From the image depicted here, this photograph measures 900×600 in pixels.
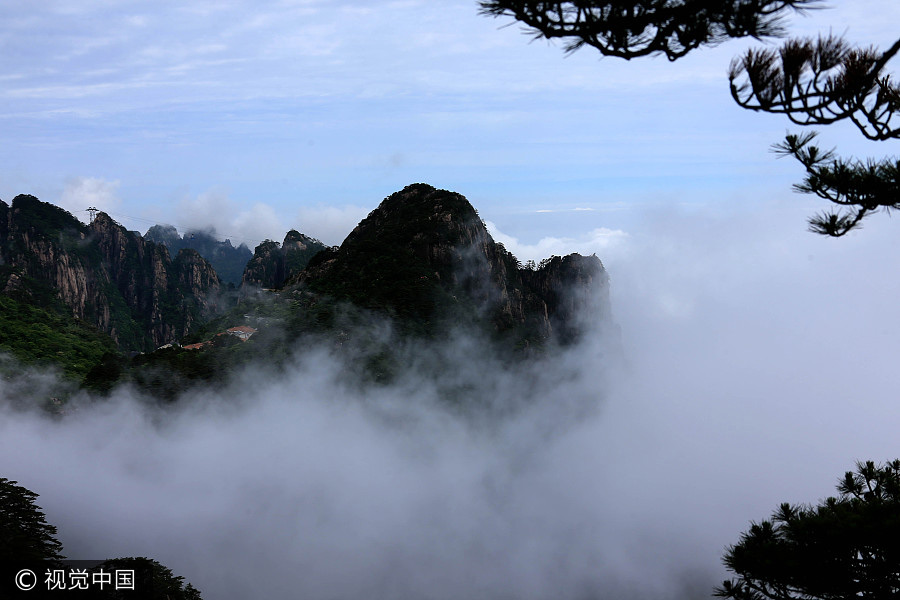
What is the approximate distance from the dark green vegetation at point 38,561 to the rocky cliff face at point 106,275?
61740 mm

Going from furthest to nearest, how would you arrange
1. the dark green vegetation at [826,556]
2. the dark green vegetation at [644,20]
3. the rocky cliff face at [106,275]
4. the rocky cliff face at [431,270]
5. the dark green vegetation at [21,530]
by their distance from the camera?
the rocky cliff face at [106,275], the rocky cliff face at [431,270], the dark green vegetation at [21,530], the dark green vegetation at [826,556], the dark green vegetation at [644,20]

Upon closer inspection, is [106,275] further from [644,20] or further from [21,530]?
[644,20]

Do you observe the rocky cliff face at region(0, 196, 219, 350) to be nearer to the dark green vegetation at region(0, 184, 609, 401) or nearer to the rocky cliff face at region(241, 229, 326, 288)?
the dark green vegetation at region(0, 184, 609, 401)

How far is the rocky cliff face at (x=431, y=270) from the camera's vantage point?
228 ft

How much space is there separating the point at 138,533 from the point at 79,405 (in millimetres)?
20432

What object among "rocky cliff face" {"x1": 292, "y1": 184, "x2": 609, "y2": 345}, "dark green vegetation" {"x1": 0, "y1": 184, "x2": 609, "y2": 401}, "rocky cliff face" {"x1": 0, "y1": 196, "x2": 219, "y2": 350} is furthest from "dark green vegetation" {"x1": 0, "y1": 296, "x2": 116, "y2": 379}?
"rocky cliff face" {"x1": 292, "y1": 184, "x2": 609, "y2": 345}

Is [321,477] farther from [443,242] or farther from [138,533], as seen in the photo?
[443,242]

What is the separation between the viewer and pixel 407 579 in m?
77.2

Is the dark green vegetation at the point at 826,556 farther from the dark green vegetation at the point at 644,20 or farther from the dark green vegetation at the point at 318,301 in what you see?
the dark green vegetation at the point at 318,301

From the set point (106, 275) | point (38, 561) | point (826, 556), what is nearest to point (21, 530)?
point (38, 561)

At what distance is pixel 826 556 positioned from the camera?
11.0 meters

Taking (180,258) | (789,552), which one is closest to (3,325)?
(180,258)

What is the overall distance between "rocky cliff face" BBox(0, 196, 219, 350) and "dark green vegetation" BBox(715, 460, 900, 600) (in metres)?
88.9

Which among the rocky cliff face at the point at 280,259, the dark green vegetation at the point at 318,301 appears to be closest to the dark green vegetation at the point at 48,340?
the dark green vegetation at the point at 318,301
